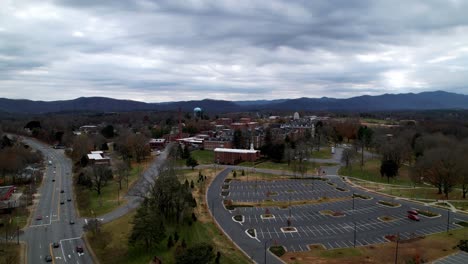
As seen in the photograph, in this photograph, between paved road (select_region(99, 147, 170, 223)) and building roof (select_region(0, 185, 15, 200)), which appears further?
building roof (select_region(0, 185, 15, 200))

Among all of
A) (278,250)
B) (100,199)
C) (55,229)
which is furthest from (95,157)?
(278,250)

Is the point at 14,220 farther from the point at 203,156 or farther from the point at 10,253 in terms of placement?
the point at 203,156

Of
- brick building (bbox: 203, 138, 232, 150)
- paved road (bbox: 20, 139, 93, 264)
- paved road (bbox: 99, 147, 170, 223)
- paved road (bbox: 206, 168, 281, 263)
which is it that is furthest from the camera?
brick building (bbox: 203, 138, 232, 150)

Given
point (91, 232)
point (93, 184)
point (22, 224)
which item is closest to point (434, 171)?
point (91, 232)

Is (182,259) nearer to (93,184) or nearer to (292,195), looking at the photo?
(292,195)

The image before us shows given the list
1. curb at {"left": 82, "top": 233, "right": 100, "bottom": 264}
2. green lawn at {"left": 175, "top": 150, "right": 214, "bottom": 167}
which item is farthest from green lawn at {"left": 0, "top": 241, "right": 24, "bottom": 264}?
green lawn at {"left": 175, "top": 150, "right": 214, "bottom": 167}

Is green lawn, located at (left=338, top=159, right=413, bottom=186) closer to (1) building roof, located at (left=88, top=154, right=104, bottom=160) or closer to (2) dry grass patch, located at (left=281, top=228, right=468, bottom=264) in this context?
(2) dry grass patch, located at (left=281, top=228, right=468, bottom=264)

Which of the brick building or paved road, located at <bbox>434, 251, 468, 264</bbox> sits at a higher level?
the brick building

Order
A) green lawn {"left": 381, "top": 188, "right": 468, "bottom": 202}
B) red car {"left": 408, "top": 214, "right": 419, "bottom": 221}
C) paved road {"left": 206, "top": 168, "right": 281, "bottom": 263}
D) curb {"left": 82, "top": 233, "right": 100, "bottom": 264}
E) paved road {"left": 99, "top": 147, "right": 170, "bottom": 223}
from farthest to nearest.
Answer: green lawn {"left": 381, "top": 188, "right": 468, "bottom": 202} < paved road {"left": 99, "top": 147, "right": 170, "bottom": 223} < red car {"left": 408, "top": 214, "right": 419, "bottom": 221} < curb {"left": 82, "top": 233, "right": 100, "bottom": 264} < paved road {"left": 206, "top": 168, "right": 281, "bottom": 263}
